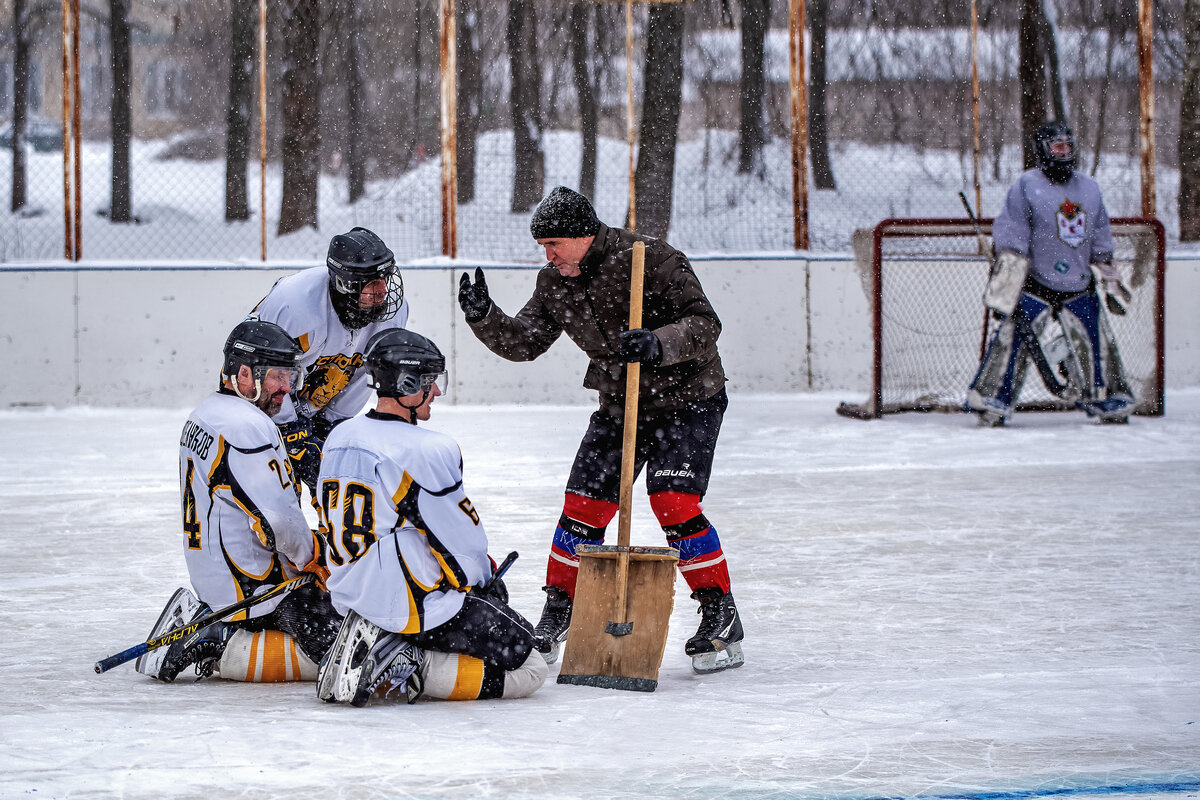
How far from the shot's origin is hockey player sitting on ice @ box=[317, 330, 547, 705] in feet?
10.9

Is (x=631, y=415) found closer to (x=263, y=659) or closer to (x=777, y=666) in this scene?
(x=777, y=666)

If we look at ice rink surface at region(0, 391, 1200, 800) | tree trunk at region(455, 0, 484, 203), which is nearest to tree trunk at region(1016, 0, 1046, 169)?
tree trunk at region(455, 0, 484, 203)

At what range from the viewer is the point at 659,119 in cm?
1175

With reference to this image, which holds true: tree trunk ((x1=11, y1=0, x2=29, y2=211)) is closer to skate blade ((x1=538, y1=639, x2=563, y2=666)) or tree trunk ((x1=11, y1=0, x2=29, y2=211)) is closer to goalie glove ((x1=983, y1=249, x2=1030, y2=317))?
goalie glove ((x1=983, y1=249, x2=1030, y2=317))

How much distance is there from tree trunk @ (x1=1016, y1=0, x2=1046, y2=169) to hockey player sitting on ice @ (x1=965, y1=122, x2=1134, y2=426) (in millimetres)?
3651

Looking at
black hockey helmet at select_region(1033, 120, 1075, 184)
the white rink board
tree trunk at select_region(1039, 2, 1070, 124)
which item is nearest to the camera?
black hockey helmet at select_region(1033, 120, 1075, 184)

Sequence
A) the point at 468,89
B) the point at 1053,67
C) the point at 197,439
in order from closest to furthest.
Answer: the point at 197,439 → the point at 468,89 → the point at 1053,67

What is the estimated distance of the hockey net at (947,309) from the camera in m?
10.1

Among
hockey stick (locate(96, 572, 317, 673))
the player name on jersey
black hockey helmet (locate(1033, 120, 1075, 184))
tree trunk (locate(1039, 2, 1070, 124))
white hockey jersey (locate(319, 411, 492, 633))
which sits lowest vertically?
hockey stick (locate(96, 572, 317, 673))

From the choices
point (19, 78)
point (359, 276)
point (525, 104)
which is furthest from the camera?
point (19, 78)

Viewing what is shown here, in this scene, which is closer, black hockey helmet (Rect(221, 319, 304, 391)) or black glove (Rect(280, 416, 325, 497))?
black hockey helmet (Rect(221, 319, 304, 391))

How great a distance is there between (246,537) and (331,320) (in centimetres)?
92

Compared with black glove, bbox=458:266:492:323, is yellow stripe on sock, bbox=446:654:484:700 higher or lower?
lower

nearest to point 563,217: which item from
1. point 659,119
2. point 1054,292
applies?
point 1054,292
